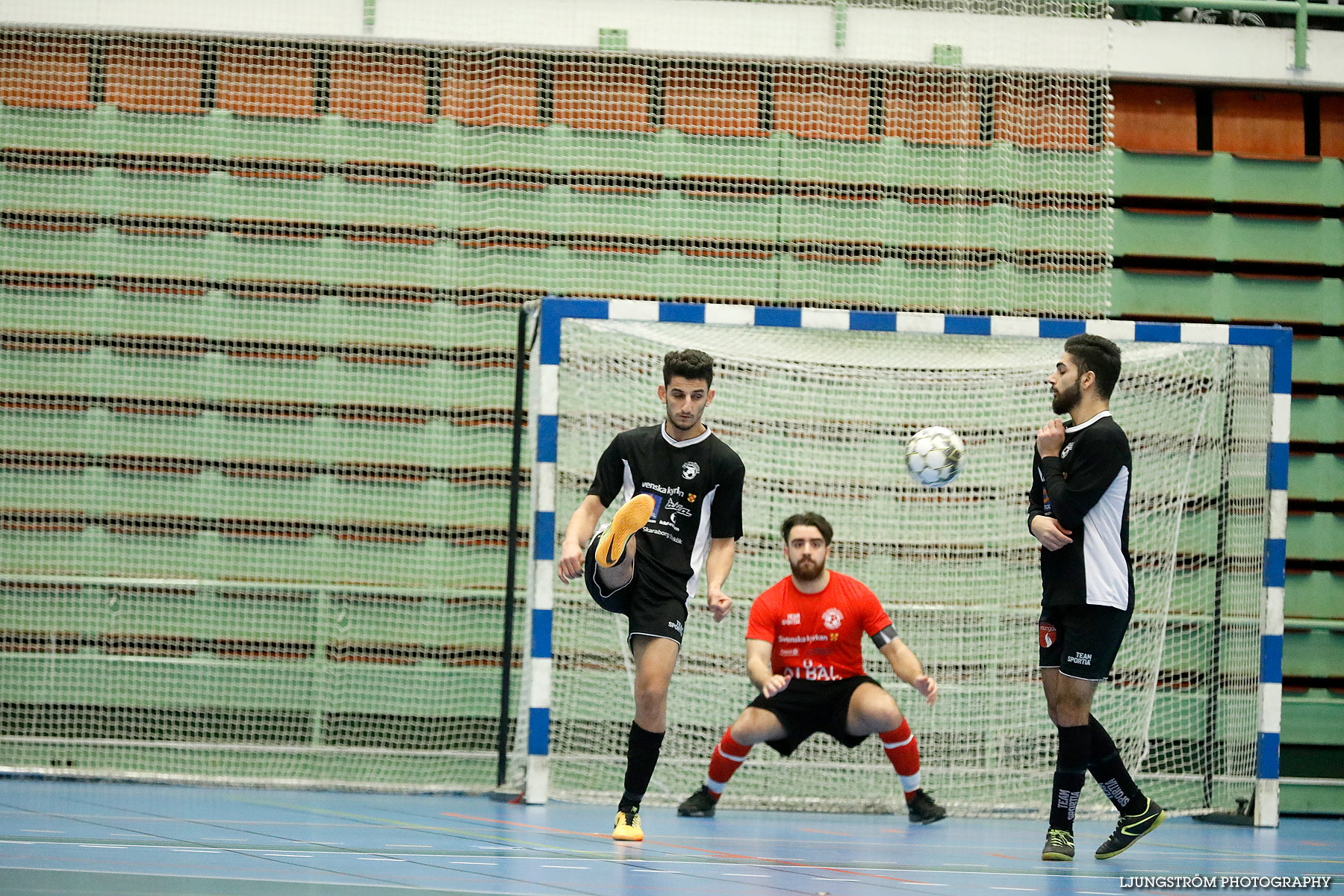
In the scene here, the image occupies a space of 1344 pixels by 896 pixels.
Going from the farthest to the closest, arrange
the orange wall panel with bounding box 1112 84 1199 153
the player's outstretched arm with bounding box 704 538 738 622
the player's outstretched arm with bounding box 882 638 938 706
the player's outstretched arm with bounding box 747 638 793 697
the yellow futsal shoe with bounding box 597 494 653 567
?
the orange wall panel with bounding box 1112 84 1199 153, the player's outstretched arm with bounding box 882 638 938 706, the player's outstretched arm with bounding box 747 638 793 697, the player's outstretched arm with bounding box 704 538 738 622, the yellow futsal shoe with bounding box 597 494 653 567

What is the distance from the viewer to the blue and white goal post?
629 centimetres

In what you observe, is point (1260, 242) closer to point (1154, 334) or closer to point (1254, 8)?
point (1254, 8)

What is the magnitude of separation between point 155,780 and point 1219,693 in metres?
5.70

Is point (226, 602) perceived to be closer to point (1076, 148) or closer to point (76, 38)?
point (76, 38)

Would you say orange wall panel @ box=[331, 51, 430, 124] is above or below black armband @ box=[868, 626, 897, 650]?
above

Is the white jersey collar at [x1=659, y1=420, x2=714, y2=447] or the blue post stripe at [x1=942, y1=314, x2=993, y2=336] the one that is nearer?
the white jersey collar at [x1=659, y1=420, x2=714, y2=447]

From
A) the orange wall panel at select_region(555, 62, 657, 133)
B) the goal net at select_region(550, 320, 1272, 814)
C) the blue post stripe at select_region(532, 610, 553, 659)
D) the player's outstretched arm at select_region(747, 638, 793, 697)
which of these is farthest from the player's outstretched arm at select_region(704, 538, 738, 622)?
the orange wall panel at select_region(555, 62, 657, 133)

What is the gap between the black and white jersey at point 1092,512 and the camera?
4.65m

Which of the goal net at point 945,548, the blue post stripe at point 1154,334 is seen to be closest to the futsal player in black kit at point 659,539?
the goal net at point 945,548

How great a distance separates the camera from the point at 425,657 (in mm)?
8055

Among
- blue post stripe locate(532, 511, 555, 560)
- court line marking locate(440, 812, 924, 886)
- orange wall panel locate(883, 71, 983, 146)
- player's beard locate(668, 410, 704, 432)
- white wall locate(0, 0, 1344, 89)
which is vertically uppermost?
white wall locate(0, 0, 1344, 89)

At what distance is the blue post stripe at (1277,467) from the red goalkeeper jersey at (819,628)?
2196mm

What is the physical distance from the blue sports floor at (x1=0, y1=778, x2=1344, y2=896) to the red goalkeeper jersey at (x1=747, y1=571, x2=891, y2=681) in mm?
737

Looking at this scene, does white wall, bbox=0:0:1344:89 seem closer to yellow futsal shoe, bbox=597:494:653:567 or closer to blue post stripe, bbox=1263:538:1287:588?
blue post stripe, bbox=1263:538:1287:588
